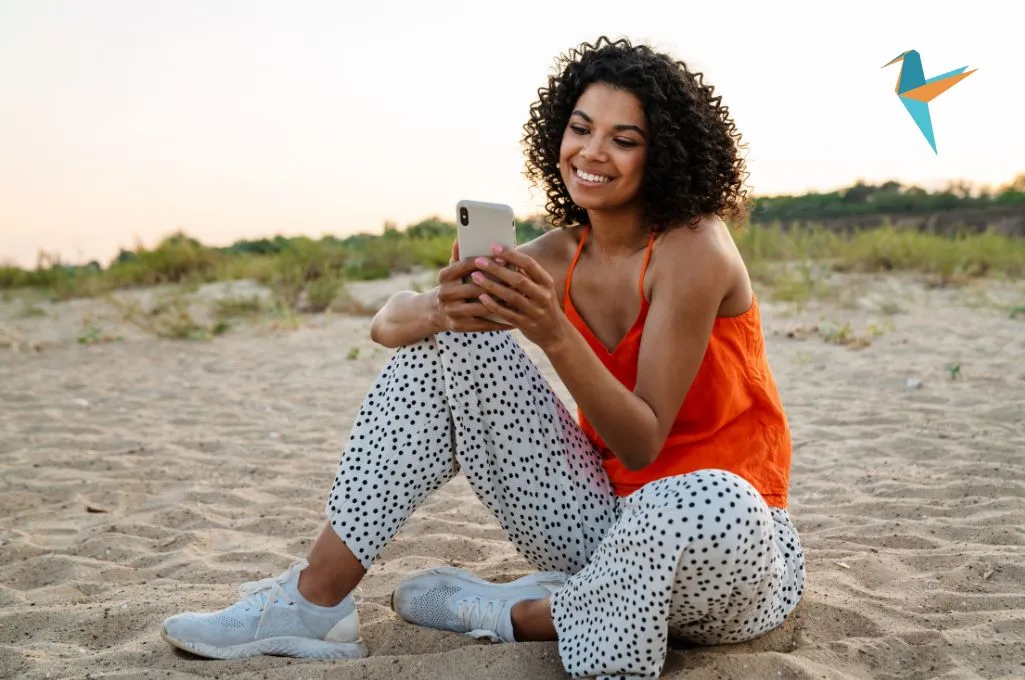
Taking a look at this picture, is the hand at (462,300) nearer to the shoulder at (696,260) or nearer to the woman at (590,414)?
the woman at (590,414)

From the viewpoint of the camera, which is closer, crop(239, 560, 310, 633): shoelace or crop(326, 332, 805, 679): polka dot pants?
crop(326, 332, 805, 679): polka dot pants

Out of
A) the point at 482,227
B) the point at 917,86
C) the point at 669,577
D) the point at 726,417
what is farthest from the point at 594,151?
the point at 669,577

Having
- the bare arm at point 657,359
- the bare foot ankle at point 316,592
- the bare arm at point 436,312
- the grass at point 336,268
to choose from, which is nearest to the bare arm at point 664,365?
the bare arm at point 657,359

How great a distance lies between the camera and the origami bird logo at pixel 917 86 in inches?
93.8

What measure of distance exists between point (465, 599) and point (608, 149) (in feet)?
3.67

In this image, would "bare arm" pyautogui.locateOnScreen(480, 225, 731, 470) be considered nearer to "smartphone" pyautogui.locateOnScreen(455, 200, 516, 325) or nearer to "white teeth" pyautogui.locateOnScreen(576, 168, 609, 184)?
"smartphone" pyautogui.locateOnScreen(455, 200, 516, 325)

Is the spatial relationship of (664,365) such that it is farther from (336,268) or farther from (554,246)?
(336,268)

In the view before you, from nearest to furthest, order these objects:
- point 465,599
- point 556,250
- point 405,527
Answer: point 465,599, point 556,250, point 405,527

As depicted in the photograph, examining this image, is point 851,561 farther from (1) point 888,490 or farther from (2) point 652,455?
(2) point 652,455

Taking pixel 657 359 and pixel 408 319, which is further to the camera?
pixel 408 319

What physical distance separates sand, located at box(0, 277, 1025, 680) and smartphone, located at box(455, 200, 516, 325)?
90cm

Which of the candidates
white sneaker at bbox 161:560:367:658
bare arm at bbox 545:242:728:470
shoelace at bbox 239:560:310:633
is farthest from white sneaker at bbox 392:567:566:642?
bare arm at bbox 545:242:728:470

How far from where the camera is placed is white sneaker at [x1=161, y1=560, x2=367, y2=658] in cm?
231

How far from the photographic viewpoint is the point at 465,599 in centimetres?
242
